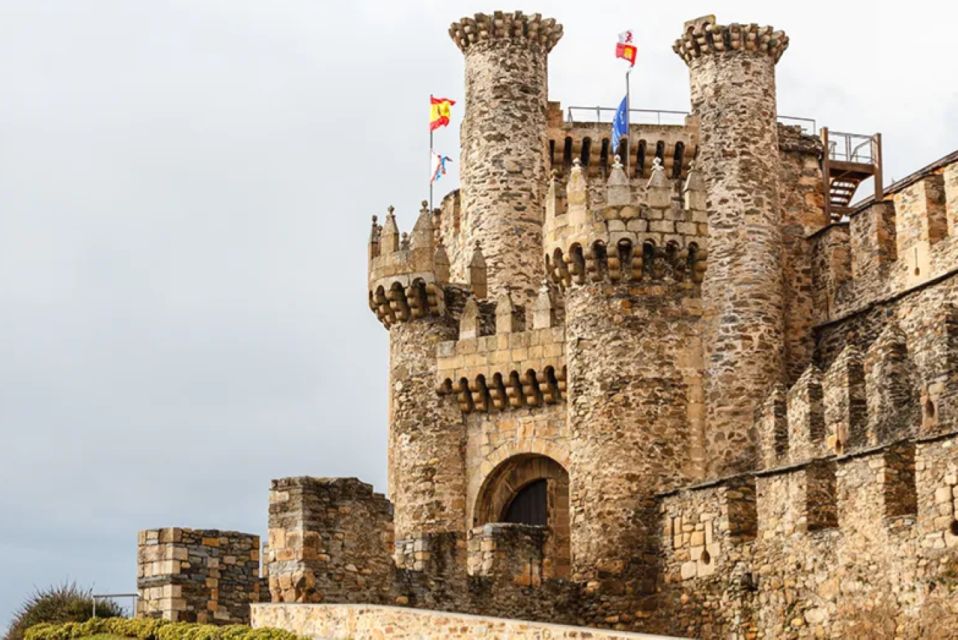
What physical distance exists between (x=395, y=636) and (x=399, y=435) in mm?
13009

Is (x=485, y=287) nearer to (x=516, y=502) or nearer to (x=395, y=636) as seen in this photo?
(x=516, y=502)

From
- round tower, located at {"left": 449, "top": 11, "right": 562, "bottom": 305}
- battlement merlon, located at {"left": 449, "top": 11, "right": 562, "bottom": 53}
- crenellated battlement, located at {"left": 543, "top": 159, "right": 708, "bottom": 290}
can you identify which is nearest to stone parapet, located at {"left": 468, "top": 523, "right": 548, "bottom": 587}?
crenellated battlement, located at {"left": 543, "top": 159, "right": 708, "bottom": 290}

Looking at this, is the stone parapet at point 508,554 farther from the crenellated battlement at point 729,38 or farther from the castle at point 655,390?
the crenellated battlement at point 729,38

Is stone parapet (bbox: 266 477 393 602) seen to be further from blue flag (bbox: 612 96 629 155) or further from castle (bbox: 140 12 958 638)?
blue flag (bbox: 612 96 629 155)

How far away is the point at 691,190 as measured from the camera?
40688mm

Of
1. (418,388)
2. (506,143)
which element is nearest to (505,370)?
(418,388)

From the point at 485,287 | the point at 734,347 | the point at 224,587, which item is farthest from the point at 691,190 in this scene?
the point at 224,587

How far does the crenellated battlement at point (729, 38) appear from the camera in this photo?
45.6m

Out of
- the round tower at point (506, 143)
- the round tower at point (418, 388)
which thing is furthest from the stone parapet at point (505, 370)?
the round tower at point (506, 143)

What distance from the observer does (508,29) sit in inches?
1881

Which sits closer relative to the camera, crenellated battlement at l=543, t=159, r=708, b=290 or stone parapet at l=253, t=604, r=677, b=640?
stone parapet at l=253, t=604, r=677, b=640

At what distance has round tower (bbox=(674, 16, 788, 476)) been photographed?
42.3 meters

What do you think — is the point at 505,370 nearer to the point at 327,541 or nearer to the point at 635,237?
the point at 635,237

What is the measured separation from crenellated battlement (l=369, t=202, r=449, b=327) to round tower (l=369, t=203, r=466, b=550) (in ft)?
0.06
